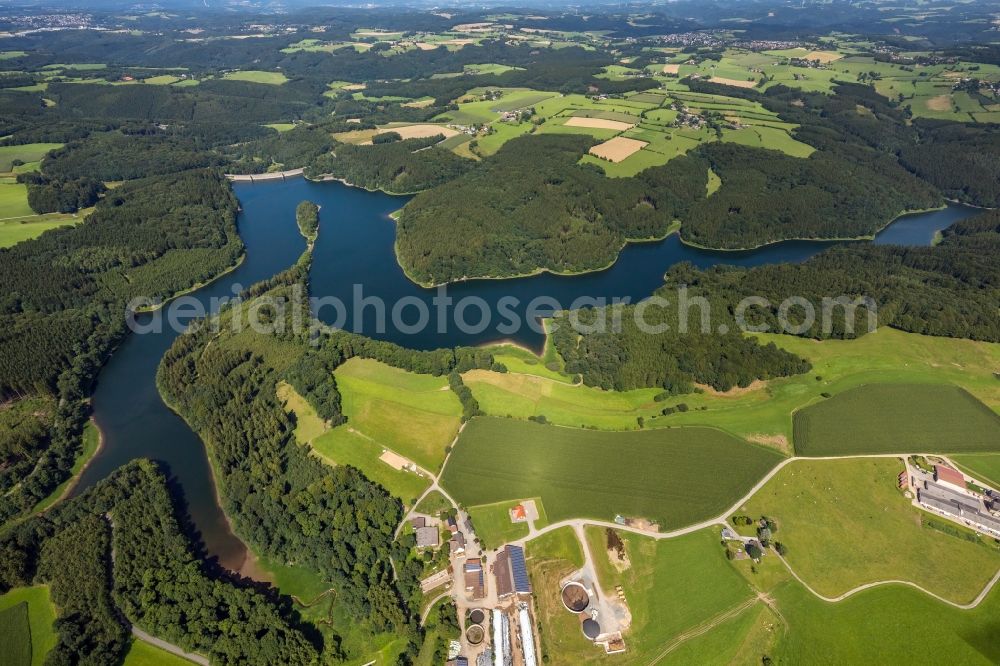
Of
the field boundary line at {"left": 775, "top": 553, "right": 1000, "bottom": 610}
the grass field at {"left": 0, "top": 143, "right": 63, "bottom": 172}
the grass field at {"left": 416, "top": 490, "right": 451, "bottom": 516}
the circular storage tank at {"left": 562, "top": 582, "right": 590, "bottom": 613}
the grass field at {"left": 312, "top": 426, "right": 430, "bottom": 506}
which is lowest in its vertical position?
the grass field at {"left": 312, "top": 426, "right": 430, "bottom": 506}

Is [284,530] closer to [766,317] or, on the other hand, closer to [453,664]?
[453,664]

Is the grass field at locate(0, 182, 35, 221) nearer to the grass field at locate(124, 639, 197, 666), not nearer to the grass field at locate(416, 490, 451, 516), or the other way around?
the grass field at locate(124, 639, 197, 666)

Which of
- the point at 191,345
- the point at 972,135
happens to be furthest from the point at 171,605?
the point at 972,135

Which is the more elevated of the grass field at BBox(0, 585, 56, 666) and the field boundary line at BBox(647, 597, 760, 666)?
the field boundary line at BBox(647, 597, 760, 666)

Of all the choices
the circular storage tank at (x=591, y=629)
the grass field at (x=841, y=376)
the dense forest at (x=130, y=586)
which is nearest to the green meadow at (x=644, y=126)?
the grass field at (x=841, y=376)

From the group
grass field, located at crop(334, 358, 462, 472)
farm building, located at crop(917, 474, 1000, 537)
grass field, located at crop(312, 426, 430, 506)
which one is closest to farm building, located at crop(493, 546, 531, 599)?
grass field, located at crop(312, 426, 430, 506)

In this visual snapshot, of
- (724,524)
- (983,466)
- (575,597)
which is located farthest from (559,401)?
(983,466)
